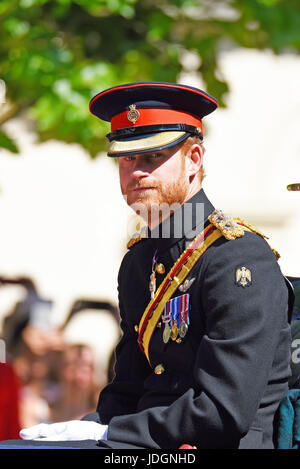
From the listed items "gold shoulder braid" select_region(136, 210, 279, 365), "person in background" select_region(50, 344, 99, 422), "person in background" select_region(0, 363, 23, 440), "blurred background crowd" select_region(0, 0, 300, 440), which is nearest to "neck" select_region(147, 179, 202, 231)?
"gold shoulder braid" select_region(136, 210, 279, 365)

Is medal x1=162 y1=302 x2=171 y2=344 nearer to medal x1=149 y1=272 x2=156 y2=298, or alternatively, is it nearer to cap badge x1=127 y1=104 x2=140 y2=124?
medal x1=149 y1=272 x2=156 y2=298

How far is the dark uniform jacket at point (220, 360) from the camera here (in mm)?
2576

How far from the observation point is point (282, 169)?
11.0m

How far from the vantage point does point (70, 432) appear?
289 cm

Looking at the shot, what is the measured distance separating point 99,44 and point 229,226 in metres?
4.50

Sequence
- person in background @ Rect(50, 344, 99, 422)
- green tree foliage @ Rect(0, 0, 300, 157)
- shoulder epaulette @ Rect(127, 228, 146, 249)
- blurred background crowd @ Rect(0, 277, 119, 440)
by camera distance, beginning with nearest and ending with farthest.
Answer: shoulder epaulette @ Rect(127, 228, 146, 249)
blurred background crowd @ Rect(0, 277, 119, 440)
person in background @ Rect(50, 344, 99, 422)
green tree foliage @ Rect(0, 0, 300, 157)

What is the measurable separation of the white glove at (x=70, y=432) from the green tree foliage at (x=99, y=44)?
10.8 feet

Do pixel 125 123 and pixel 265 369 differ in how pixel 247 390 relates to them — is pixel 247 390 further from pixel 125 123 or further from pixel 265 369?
pixel 125 123

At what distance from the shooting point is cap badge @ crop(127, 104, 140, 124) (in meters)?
2.99

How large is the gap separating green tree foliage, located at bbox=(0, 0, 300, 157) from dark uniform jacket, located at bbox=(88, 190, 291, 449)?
3344 millimetres

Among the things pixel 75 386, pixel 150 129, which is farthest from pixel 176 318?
pixel 75 386

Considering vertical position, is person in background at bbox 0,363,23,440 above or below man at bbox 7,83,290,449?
below

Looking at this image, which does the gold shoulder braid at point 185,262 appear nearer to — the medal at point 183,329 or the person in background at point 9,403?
the medal at point 183,329

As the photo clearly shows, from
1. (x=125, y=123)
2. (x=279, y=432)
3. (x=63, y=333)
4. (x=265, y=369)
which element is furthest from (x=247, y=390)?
(x=63, y=333)
